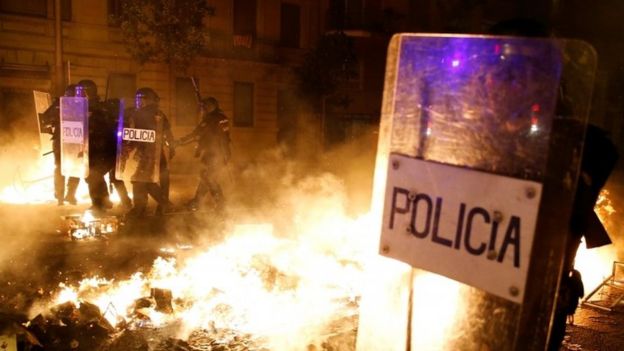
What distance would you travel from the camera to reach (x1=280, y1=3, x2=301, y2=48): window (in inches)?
1028

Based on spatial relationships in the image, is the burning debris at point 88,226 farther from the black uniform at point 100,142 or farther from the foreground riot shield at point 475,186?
the foreground riot shield at point 475,186

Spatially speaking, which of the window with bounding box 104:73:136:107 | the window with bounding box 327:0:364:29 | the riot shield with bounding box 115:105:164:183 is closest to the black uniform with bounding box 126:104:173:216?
the riot shield with bounding box 115:105:164:183

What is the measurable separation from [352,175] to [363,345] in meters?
16.0

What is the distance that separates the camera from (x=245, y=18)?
80.5 feet

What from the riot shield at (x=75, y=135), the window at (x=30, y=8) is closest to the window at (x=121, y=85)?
the window at (x=30, y=8)

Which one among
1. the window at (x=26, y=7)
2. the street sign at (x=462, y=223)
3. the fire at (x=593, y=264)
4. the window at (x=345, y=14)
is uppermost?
the window at (x=345, y=14)

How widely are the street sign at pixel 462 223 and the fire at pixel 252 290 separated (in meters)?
2.51

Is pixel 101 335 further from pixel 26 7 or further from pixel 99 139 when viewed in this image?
pixel 26 7

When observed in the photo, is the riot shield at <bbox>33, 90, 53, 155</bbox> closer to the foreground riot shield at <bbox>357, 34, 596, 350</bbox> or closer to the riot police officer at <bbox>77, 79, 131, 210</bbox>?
the riot police officer at <bbox>77, 79, 131, 210</bbox>

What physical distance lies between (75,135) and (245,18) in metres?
17.1

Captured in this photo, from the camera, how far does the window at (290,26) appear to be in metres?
26.1

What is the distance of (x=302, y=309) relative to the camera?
5.06 metres

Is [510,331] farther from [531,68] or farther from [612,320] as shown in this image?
[612,320]

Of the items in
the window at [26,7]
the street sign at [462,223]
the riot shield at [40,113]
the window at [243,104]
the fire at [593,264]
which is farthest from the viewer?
the window at [243,104]
